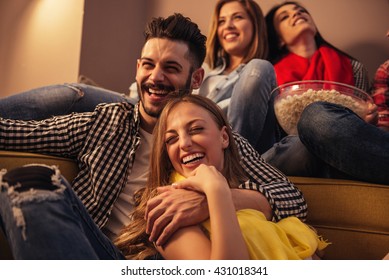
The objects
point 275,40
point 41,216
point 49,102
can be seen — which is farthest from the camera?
point 275,40

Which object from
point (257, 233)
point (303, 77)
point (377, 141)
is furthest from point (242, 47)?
point (257, 233)

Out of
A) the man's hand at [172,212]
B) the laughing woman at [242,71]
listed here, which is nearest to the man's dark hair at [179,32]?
the laughing woman at [242,71]

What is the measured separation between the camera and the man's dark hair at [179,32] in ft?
3.50

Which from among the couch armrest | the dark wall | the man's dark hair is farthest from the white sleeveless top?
the dark wall

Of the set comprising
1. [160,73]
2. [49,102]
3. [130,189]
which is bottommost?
[130,189]

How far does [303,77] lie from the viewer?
183cm

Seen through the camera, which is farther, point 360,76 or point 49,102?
point 360,76

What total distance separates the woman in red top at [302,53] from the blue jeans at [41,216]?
1329mm

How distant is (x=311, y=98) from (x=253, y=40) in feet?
2.33

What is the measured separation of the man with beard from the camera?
2.41 ft

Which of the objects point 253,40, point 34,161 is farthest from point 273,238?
point 253,40

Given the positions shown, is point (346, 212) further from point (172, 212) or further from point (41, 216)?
point (41, 216)

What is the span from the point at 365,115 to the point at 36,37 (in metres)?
1.61

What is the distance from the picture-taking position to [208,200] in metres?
0.69
